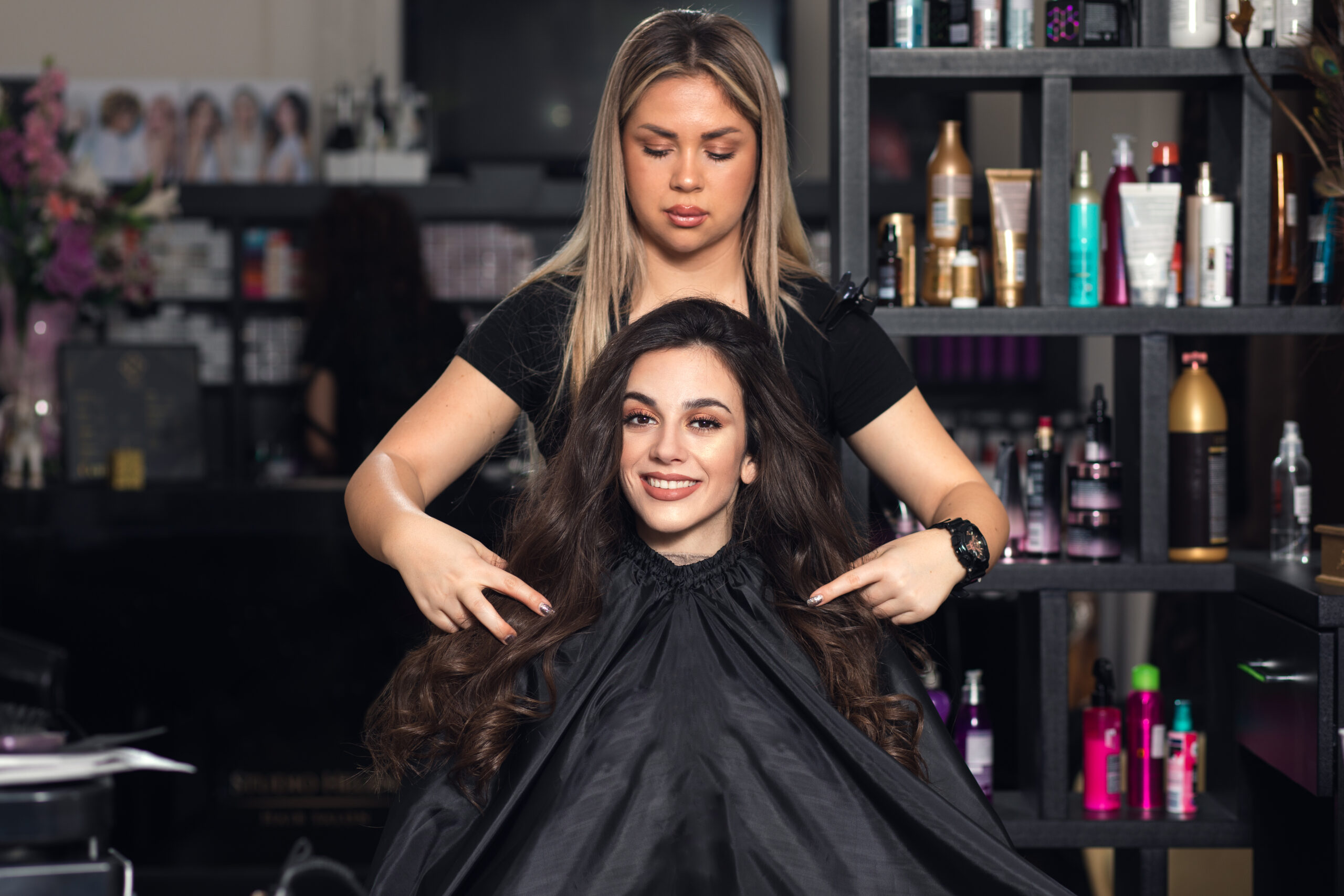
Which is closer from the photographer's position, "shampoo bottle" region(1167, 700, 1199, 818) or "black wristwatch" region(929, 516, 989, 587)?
"black wristwatch" region(929, 516, 989, 587)

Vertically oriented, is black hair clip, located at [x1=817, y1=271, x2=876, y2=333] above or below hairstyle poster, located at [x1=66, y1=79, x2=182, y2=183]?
below

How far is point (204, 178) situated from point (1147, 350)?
3.34 m

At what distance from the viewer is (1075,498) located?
1961mm

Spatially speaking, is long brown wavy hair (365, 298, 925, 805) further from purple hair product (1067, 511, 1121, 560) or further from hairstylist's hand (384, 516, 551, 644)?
purple hair product (1067, 511, 1121, 560)

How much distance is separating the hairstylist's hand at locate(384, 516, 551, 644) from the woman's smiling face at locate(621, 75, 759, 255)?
19.2 inches

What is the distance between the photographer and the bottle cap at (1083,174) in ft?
6.32

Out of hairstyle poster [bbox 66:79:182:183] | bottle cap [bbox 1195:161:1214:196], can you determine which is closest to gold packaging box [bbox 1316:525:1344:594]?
bottle cap [bbox 1195:161:1214:196]

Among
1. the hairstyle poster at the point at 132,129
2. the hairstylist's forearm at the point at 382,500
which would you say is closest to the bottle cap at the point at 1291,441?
the hairstylist's forearm at the point at 382,500

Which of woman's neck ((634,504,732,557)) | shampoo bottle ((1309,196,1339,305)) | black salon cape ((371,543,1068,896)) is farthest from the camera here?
shampoo bottle ((1309,196,1339,305))

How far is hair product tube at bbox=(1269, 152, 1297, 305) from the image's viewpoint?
193cm

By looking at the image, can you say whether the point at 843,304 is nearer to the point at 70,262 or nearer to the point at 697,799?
the point at 697,799

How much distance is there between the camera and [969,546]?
140cm

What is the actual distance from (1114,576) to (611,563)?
93 centimetres

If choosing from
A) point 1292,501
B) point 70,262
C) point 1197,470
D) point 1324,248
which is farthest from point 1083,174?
point 70,262
